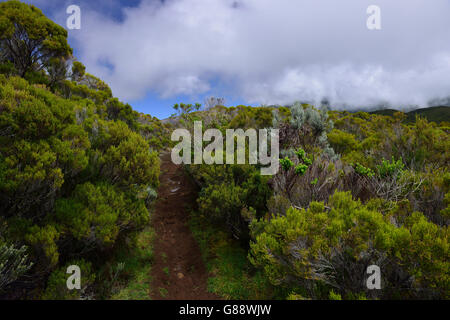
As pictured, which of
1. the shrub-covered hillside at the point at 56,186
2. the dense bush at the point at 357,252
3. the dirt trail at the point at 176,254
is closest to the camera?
the dense bush at the point at 357,252

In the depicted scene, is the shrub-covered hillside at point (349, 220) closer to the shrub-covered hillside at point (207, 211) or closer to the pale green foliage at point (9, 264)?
the shrub-covered hillside at point (207, 211)

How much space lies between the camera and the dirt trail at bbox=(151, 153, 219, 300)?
609 cm

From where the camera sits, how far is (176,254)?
25.5 feet

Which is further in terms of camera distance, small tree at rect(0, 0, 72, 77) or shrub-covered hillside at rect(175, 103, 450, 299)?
small tree at rect(0, 0, 72, 77)

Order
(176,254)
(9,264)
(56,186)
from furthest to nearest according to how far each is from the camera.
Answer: (176,254)
(56,186)
(9,264)

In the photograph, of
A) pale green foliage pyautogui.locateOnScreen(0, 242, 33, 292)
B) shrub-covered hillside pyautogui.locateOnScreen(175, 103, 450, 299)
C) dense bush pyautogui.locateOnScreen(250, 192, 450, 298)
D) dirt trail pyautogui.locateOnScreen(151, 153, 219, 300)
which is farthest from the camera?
dirt trail pyautogui.locateOnScreen(151, 153, 219, 300)

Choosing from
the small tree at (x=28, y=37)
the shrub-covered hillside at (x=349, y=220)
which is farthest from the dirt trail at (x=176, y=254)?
the small tree at (x=28, y=37)

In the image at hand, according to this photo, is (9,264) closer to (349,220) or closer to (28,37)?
(349,220)

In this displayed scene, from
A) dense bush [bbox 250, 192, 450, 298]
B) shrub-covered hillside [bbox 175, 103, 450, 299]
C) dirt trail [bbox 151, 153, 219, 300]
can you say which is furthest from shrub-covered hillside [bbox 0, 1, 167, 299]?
dense bush [bbox 250, 192, 450, 298]

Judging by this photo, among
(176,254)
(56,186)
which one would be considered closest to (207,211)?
(176,254)

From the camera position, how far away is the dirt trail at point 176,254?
20.0ft

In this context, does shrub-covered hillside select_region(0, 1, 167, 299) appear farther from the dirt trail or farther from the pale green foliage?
the dirt trail

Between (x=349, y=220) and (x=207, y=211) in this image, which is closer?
(x=349, y=220)
